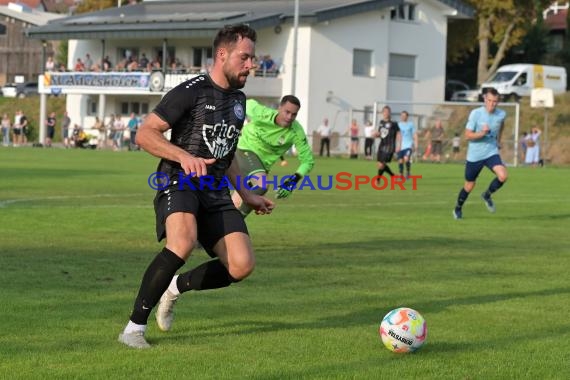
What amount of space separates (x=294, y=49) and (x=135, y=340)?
4698cm

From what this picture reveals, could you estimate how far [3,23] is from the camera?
100m

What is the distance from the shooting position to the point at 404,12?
2470 inches

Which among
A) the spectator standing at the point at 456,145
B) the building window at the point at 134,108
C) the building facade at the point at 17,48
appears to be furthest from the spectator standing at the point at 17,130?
the building facade at the point at 17,48

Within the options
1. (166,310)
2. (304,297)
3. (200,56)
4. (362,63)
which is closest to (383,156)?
(304,297)

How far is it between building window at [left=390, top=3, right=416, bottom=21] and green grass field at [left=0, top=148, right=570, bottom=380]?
43.5 m

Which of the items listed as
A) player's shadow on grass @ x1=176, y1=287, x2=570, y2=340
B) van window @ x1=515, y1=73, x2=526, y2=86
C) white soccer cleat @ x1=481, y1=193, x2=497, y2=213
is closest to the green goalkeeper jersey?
player's shadow on grass @ x1=176, y1=287, x2=570, y2=340

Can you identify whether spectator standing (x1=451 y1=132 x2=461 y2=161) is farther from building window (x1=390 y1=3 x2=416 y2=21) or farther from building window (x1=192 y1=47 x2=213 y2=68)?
building window (x1=192 y1=47 x2=213 y2=68)

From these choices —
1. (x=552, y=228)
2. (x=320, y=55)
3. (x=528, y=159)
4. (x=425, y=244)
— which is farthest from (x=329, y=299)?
(x=320, y=55)

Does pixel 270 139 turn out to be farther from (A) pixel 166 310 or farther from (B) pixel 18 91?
(B) pixel 18 91

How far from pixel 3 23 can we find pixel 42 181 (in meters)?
78.4

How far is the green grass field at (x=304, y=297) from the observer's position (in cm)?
690

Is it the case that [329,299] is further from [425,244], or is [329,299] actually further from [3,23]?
[3,23]

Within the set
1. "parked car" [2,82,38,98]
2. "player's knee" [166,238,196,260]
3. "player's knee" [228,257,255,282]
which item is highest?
"parked car" [2,82,38,98]

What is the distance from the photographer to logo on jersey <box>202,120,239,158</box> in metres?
7.47
